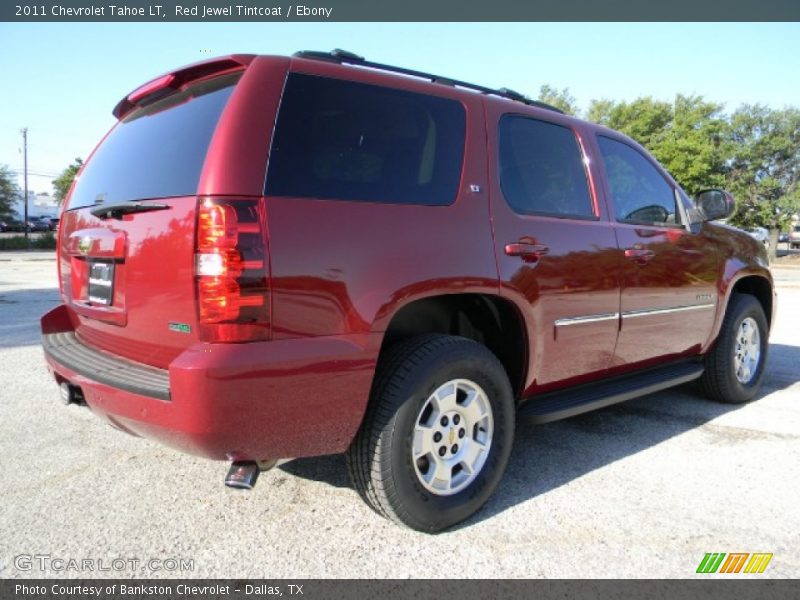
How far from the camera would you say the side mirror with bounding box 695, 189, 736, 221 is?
12.7 ft

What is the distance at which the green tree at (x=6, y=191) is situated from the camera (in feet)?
163

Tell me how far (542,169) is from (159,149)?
6.21 feet

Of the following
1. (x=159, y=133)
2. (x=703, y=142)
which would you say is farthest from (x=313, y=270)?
(x=703, y=142)

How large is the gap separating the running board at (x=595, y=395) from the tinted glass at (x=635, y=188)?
977mm

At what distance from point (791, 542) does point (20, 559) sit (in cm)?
308

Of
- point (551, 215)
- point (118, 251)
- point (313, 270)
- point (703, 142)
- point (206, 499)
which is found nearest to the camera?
point (313, 270)

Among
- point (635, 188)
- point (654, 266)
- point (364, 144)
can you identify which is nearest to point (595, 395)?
point (654, 266)

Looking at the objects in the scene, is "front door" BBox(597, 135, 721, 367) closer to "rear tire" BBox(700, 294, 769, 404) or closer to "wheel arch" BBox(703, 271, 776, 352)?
"wheel arch" BBox(703, 271, 776, 352)

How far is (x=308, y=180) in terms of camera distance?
81.3 inches

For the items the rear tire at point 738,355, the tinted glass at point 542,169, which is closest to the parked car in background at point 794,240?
the rear tire at point 738,355

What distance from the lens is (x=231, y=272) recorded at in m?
1.89

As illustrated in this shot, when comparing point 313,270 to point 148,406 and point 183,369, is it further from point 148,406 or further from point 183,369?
point 148,406

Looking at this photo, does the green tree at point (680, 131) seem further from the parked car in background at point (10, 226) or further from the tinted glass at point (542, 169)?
the parked car in background at point (10, 226)

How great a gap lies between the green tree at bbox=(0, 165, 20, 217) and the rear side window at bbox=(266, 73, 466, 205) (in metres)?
58.9
